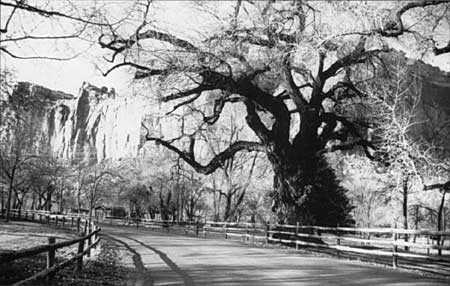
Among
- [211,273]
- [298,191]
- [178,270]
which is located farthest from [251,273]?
[298,191]

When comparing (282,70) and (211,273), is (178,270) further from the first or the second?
(282,70)

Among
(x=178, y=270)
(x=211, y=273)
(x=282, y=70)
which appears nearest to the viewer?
(x=211, y=273)

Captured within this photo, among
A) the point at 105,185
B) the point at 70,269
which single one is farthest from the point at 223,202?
the point at 70,269

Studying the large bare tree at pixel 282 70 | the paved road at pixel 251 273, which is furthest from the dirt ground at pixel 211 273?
the large bare tree at pixel 282 70

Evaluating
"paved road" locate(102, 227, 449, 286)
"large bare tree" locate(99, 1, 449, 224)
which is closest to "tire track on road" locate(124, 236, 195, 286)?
"paved road" locate(102, 227, 449, 286)

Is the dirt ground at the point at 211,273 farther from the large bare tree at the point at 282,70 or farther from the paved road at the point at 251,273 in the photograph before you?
the large bare tree at the point at 282,70

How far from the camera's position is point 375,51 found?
20.8 metres

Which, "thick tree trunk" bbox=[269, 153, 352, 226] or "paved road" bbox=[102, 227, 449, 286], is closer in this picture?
"paved road" bbox=[102, 227, 449, 286]

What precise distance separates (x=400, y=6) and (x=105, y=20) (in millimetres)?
11711

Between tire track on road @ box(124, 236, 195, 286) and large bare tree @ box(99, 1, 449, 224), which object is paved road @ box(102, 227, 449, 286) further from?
large bare tree @ box(99, 1, 449, 224)

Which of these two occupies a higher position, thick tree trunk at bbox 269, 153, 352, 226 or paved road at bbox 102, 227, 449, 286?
thick tree trunk at bbox 269, 153, 352, 226

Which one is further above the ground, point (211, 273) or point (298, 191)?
point (298, 191)

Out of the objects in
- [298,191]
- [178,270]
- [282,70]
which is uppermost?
[282,70]

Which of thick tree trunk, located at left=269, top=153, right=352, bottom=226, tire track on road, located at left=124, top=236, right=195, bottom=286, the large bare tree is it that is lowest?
tire track on road, located at left=124, top=236, right=195, bottom=286
